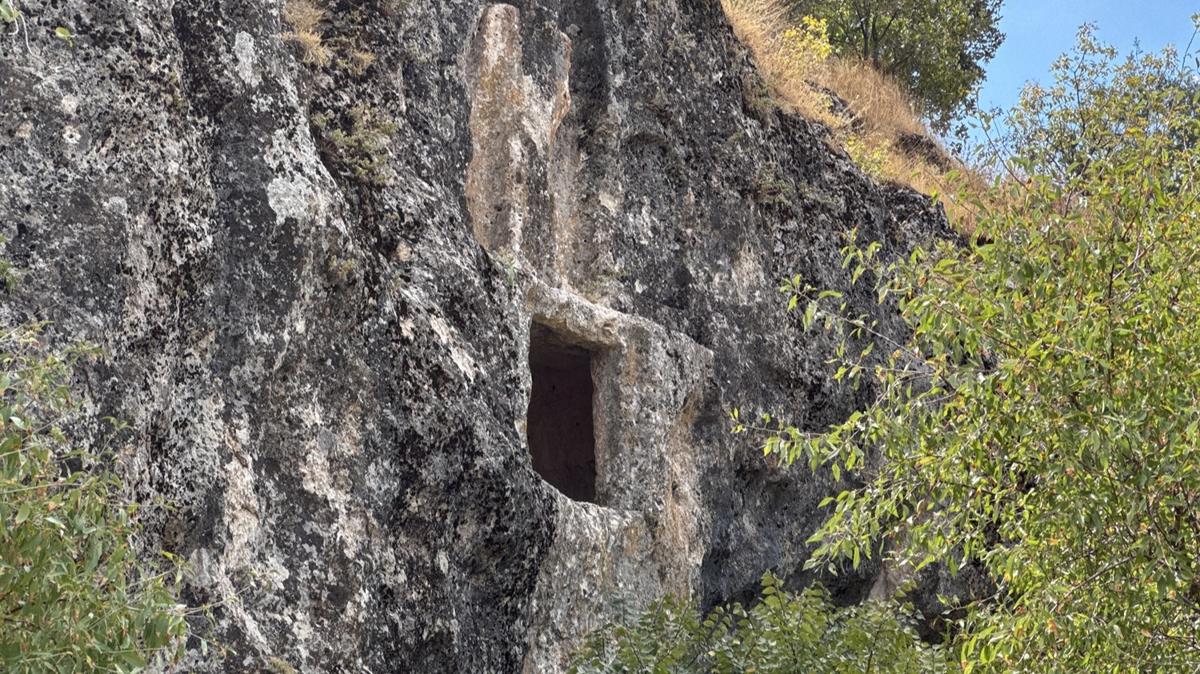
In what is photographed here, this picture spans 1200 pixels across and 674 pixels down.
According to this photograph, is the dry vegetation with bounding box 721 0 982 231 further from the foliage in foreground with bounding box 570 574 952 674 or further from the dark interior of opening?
the foliage in foreground with bounding box 570 574 952 674

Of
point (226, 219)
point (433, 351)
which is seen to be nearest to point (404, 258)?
point (433, 351)

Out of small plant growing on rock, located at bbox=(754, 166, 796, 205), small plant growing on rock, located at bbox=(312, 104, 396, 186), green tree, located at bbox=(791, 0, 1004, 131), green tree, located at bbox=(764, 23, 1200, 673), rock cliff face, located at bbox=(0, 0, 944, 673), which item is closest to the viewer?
green tree, located at bbox=(764, 23, 1200, 673)

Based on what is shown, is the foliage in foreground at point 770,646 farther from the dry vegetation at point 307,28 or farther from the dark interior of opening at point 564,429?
the dark interior of opening at point 564,429

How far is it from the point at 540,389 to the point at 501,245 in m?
3.47

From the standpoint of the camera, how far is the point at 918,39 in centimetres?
2542

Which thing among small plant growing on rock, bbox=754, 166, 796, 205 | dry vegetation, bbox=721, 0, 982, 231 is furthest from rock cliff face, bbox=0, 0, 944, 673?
dry vegetation, bbox=721, 0, 982, 231

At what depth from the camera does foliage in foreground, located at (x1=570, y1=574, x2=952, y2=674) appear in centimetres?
937

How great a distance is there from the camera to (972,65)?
27.0 m

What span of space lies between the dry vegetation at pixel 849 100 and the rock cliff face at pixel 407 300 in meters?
2.21

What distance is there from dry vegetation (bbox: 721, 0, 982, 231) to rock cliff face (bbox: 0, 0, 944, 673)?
7.24 ft

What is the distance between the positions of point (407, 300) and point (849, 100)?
39.9 feet

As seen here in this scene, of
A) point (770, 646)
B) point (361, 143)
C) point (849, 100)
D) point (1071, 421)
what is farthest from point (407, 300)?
point (849, 100)

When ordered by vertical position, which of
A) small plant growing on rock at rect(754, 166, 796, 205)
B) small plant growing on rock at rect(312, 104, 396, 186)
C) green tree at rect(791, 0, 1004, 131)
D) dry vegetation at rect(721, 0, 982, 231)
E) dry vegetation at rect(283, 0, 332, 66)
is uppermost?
green tree at rect(791, 0, 1004, 131)

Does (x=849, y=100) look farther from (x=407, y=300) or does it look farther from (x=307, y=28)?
(x=407, y=300)
